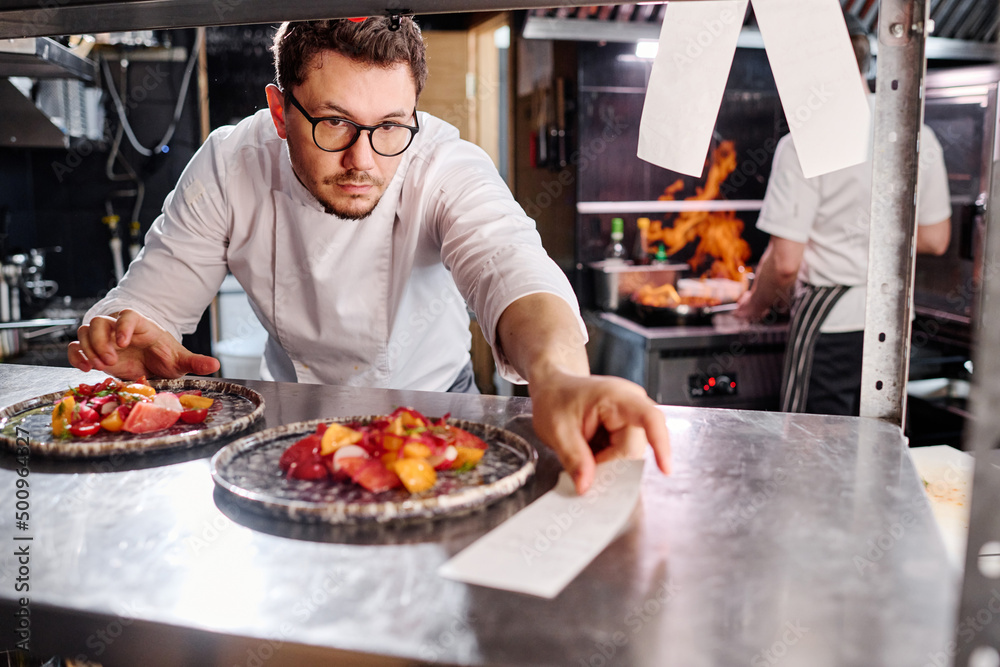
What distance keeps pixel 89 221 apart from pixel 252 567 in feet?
13.5

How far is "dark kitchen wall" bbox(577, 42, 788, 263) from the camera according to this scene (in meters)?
3.98

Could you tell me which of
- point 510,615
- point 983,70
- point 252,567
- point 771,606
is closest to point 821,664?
point 771,606

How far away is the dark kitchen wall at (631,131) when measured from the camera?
13.0ft

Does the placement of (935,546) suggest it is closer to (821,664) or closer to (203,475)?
(821,664)

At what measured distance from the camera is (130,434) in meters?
1.11

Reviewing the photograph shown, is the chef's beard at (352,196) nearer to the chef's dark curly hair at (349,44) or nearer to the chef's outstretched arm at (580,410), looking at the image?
the chef's dark curly hair at (349,44)

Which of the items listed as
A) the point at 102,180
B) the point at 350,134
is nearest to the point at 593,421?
the point at 350,134

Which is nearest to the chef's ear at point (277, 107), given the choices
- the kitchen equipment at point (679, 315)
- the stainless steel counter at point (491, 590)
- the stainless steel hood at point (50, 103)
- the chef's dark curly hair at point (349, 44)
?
the chef's dark curly hair at point (349, 44)

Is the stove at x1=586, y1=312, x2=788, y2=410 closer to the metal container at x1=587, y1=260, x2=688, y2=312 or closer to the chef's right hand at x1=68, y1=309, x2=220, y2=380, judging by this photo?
the metal container at x1=587, y1=260, x2=688, y2=312

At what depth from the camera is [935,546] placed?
78 cm

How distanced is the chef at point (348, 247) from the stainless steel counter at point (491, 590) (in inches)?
14.9

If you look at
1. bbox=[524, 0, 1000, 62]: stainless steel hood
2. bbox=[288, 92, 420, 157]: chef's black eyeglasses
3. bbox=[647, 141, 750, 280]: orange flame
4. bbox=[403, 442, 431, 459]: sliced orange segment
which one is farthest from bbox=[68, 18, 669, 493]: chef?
bbox=[647, 141, 750, 280]: orange flame

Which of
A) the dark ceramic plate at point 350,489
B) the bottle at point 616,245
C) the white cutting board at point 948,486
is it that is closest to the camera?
the dark ceramic plate at point 350,489

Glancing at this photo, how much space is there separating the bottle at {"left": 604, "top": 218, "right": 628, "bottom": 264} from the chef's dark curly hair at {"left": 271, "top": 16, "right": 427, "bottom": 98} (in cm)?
247
